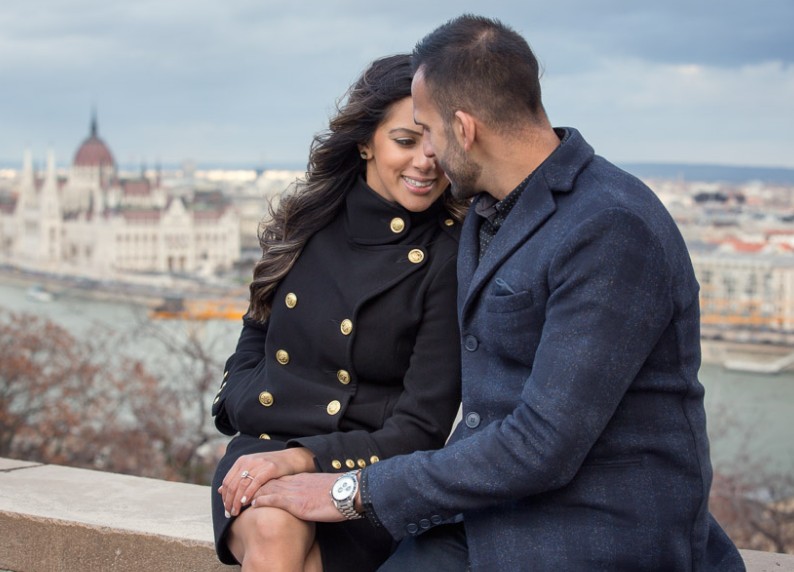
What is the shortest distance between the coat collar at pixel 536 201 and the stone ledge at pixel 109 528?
719 mm

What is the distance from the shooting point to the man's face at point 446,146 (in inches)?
54.1

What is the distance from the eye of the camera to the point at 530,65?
1323 millimetres

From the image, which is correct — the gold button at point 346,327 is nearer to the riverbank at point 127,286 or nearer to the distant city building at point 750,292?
the distant city building at point 750,292

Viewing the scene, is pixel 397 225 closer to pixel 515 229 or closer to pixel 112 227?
pixel 515 229

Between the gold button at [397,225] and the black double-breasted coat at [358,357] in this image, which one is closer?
the black double-breasted coat at [358,357]

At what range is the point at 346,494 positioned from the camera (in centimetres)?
140

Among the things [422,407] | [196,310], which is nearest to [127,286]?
[196,310]

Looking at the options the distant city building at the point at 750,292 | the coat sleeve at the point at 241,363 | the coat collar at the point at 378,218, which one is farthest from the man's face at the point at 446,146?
the distant city building at the point at 750,292

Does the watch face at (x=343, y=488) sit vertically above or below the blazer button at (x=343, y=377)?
below

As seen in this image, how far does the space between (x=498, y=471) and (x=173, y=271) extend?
40.8 m

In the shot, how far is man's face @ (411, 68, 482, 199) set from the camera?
1.37m

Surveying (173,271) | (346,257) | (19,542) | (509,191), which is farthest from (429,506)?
(173,271)

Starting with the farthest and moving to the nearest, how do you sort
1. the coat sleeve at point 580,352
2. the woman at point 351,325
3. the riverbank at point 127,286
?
the riverbank at point 127,286, the woman at point 351,325, the coat sleeve at point 580,352

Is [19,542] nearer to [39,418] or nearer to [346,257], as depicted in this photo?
[346,257]
